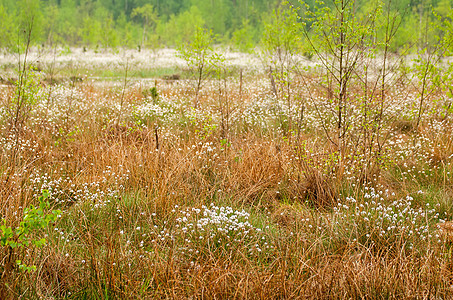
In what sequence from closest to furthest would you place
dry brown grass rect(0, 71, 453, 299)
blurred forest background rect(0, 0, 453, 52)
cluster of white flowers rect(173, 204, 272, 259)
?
dry brown grass rect(0, 71, 453, 299), cluster of white flowers rect(173, 204, 272, 259), blurred forest background rect(0, 0, 453, 52)

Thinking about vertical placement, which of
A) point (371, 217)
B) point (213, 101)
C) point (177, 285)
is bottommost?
point (177, 285)

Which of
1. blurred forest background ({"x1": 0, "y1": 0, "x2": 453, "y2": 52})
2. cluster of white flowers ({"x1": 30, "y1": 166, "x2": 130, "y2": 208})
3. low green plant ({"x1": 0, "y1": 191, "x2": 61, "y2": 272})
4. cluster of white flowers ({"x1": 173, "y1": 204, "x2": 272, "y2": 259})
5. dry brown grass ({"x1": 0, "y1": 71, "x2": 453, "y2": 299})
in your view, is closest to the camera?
low green plant ({"x1": 0, "y1": 191, "x2": 61, "y2": 272})

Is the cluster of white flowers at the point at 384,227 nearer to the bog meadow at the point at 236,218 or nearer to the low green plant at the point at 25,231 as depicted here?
the bog meadow at the point at 236,218

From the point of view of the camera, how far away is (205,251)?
10.6 feet

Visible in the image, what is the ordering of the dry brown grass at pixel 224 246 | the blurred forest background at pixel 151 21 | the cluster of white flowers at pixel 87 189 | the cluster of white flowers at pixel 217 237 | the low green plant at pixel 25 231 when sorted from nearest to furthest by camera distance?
the low green plant at pixel 25 231 → the dry brown grass at pixel 224 246 → the cluster of white flowers at pixel 217 237 → the cluster of white flowers at pixel 87 189 → the blurred forest background at pixel 151 21

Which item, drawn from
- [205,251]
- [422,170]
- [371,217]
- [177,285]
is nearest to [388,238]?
[371,217]

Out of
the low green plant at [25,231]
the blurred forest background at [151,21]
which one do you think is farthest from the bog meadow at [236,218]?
the blurred forest background at [151,21]

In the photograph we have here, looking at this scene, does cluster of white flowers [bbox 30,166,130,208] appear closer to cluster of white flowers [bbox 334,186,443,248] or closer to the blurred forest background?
cluster of white flowers [bbox 334,186,443,248]

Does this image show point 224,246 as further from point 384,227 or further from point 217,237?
point 384,227

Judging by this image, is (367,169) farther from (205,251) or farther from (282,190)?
(205,251)

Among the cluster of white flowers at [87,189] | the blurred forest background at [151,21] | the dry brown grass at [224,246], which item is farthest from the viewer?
the blurred forest background at [151,21]

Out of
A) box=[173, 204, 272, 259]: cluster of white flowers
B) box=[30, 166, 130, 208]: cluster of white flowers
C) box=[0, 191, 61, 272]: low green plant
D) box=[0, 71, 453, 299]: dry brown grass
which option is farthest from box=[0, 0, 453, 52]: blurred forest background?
box=[0, 191, 61, 272]: low green plant

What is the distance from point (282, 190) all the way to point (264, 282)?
226 centimetres

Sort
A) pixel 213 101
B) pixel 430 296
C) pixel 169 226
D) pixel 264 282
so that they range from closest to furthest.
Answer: pixel 430 296
pixel 264 282
pixel 169 226
pixel 213 101
